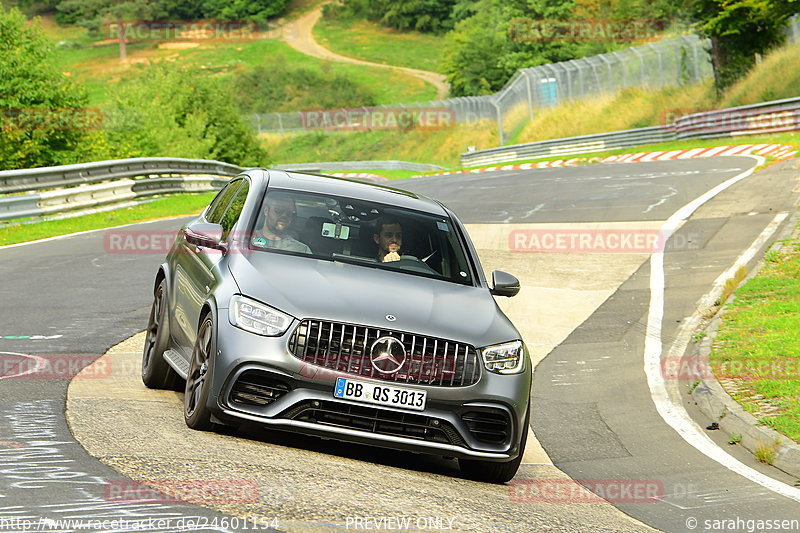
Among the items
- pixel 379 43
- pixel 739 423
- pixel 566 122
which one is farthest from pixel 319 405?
pixel 379 43

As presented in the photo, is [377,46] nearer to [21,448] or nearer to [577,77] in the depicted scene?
[577,77]

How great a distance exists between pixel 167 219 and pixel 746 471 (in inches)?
722

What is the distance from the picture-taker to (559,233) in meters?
20.7

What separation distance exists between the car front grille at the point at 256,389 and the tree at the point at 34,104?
88.6 ft

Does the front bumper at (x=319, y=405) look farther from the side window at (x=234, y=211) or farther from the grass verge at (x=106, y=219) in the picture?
the grass verge at (x=106, y=219)

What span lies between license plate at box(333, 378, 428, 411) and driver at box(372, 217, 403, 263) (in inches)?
58.3

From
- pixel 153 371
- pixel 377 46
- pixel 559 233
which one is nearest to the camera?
pixel 153 371

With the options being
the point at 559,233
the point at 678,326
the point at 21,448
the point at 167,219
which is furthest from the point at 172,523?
the point at 167,219

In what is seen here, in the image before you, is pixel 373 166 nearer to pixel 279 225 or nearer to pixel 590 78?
pixel 590 78

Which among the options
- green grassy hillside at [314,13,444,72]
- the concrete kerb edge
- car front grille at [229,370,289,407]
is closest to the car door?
car front grille at [229,370,289,407]

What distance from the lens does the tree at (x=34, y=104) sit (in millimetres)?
32688

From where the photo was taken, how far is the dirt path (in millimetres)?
130000

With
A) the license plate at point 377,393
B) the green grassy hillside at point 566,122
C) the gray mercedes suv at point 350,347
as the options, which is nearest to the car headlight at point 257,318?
the gray mercedes suv at point 350,347

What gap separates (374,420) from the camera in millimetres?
6938
